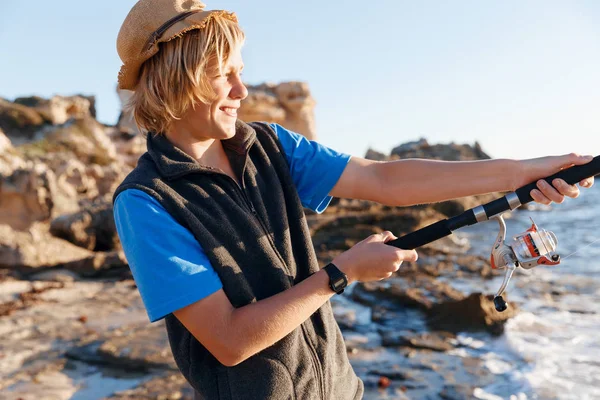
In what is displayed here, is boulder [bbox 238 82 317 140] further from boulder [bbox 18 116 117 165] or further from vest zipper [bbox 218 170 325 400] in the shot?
vest zipper [bbox 218 170 325 400]

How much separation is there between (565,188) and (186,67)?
1510mm

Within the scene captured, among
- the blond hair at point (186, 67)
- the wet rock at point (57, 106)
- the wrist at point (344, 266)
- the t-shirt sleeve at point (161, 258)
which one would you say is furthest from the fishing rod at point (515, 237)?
the wet rock at point (57, 106)

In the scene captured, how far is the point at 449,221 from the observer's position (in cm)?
216

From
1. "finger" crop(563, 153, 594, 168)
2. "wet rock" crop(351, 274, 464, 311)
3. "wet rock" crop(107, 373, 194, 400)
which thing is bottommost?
"wet rock" crop(351, 274, 464, 311)

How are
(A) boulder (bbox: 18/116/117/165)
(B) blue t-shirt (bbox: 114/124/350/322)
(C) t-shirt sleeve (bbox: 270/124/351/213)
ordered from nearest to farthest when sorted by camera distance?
(B) blue t-shirt (bbox: 114/124/350/322) < (C) t-shirt sleeve (bbox: 270/124/351/213) < (A) boulder (bbox: 18/116/117/165)

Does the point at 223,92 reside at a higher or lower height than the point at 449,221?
higher

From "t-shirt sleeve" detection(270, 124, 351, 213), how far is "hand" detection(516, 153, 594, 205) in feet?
2.44

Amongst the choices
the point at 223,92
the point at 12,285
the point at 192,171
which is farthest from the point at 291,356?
the point at 12,285

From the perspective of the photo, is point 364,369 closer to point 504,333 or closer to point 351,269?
point 504,333

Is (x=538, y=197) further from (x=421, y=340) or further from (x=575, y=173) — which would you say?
(x=421, y=340)

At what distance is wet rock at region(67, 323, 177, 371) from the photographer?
5.32 m

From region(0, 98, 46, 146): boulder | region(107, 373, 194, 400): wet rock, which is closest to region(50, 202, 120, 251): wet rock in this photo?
region(107, 373, 194, 400): wet rock

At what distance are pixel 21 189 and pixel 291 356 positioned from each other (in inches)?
444

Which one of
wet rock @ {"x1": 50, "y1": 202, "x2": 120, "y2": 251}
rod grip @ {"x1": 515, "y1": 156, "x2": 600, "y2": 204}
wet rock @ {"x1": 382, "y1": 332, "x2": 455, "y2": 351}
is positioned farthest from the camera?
wet rock @ {"x1": 50, "y1": 202, "x2": 120, "y2": 251}
